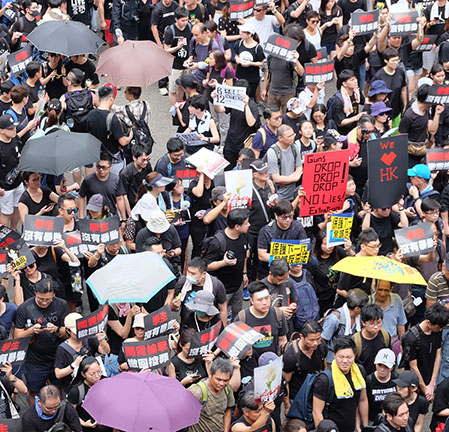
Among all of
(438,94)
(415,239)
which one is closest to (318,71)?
(438,94)

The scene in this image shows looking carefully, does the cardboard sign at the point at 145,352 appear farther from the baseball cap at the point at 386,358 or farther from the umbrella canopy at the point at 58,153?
the umbrella canopy at the point at 58,153

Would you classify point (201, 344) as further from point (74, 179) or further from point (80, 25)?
point (80, 25)

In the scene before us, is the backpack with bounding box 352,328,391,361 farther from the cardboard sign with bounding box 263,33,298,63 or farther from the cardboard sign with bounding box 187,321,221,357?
the cardboard sign with bounding box 263,33,298,63

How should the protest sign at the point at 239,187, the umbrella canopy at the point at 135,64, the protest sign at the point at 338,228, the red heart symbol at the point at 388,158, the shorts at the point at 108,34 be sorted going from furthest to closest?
the shorts at the point at 108,34, the umbrella canopy at the point at 135,64, the red heart symbol at the point at 388,158, the protest sign at the point at 239,187, the protest sign at the point at 338,228

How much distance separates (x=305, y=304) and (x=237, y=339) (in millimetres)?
1571

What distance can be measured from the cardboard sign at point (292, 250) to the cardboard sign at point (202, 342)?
165 cm

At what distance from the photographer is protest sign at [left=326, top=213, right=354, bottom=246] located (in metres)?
11.0

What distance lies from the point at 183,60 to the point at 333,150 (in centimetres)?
457

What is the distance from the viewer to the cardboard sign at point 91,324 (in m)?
9.17

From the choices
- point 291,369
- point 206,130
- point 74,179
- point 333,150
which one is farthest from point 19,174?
point 291,369

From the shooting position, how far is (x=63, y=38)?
1407cm

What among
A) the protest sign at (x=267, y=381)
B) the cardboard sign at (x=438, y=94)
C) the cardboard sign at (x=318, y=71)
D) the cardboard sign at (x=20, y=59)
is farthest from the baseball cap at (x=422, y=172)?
the cardboard sign at (x=20, y=59)

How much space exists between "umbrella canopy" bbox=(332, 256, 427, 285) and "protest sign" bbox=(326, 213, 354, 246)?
36.6 inches

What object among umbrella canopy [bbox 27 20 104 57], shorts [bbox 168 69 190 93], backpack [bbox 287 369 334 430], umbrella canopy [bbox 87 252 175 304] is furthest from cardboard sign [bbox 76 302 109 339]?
shorts [bbox 168 69 190 93]
